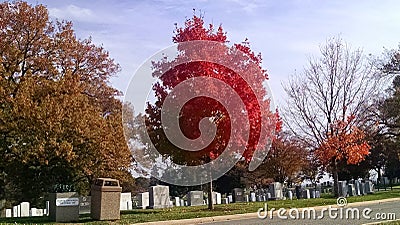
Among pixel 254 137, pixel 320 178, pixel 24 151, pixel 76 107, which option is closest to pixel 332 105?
pixel 254 137

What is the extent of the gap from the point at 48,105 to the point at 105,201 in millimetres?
7339

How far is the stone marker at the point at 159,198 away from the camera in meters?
31.6

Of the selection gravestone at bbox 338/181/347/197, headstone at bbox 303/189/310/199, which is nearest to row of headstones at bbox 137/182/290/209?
headstone at bbox 303/189/310/199

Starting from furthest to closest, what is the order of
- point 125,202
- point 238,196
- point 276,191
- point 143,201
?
point 238,196
point 276,191
point 125,202
point 143,201

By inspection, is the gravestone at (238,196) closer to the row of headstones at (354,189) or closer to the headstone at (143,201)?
the row of headstones at (354,189)

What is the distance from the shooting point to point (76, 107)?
27.8m

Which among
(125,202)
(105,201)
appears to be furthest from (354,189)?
(105,201)

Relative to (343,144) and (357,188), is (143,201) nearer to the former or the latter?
(343,144)

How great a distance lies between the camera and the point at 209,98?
24.0m

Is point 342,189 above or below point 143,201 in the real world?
above

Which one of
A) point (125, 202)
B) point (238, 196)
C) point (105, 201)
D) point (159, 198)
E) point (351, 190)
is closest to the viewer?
point (105, 201)

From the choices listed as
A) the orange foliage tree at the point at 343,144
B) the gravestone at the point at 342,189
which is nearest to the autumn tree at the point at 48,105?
the orange foliage tree at the point at 343,144

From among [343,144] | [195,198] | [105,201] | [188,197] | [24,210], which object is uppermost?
[343,144]

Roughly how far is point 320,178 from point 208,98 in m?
42.7
